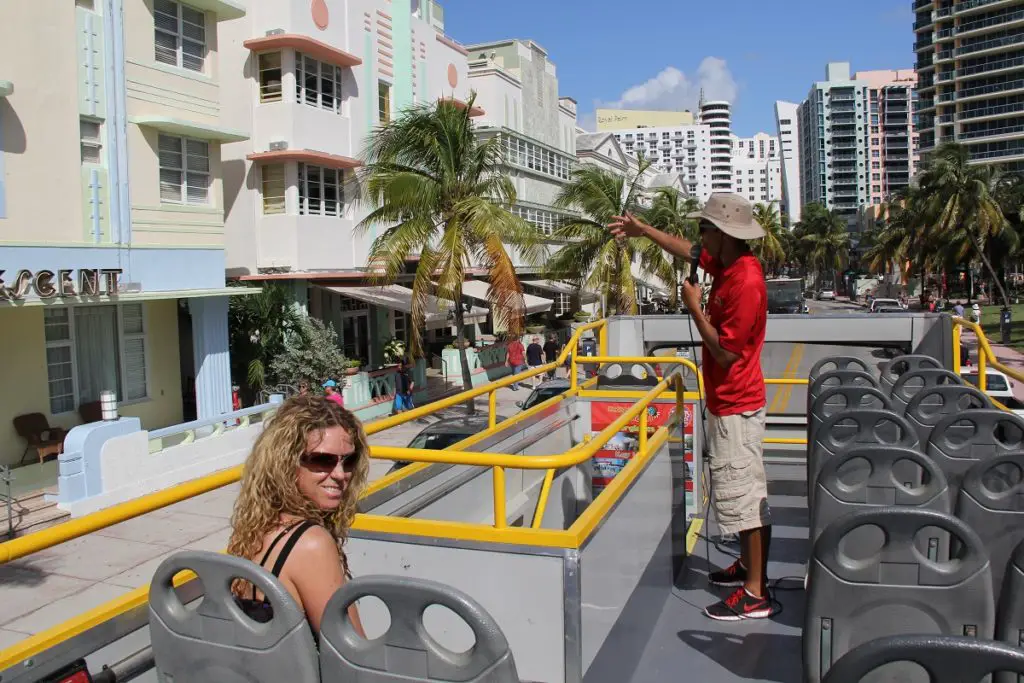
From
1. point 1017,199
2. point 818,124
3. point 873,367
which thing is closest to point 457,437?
point 873,367

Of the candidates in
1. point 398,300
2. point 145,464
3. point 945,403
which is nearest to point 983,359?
point 945,403

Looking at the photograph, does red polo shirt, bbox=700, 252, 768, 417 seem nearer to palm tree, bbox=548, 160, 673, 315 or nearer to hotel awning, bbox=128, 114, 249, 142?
hotel awning, bbox=128, 114, 249, 142

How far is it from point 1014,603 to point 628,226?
257cm

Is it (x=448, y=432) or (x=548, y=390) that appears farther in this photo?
(x=548, y=390)

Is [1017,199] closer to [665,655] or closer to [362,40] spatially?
[362,40]

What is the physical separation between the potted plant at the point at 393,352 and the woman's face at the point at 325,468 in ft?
67.8

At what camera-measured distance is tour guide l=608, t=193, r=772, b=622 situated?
3.98m

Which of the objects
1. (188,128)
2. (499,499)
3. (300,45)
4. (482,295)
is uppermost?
(300,45)

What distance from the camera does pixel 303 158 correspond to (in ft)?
67.5

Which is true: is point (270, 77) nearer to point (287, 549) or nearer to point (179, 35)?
point (179, 35)

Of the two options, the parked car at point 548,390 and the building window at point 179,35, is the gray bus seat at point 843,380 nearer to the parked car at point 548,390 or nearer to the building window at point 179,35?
the parked car at point 548,390

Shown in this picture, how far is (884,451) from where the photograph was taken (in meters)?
3.75

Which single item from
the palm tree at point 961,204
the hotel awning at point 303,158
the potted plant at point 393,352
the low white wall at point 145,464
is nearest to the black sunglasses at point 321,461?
the low white wall at point 145,464

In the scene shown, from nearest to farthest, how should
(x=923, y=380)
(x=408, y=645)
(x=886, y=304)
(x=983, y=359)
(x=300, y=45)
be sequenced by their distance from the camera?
(x=408, y=645), (x=923, y=380), (x=983, y=359), (x=300, y=45), (x=886, y=304)
